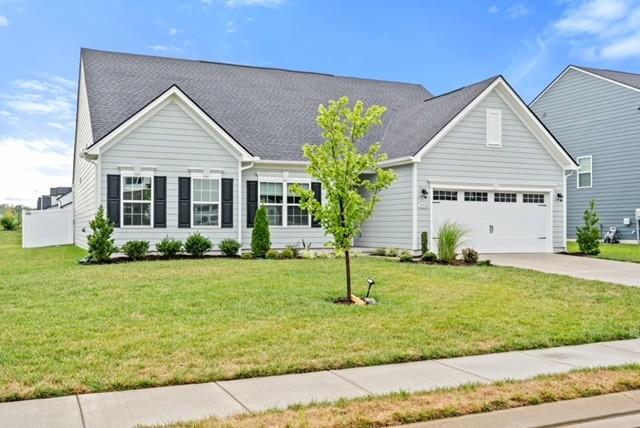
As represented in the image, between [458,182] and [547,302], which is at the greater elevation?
[458,182]

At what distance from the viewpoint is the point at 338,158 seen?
32.6ft

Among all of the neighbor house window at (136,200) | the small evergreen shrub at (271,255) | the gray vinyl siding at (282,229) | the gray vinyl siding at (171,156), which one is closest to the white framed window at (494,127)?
the gray vinyl siding at (282,229)

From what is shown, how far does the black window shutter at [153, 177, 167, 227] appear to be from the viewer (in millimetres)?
17289

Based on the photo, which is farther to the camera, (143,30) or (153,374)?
(143,30)

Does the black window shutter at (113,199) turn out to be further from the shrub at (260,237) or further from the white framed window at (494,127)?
the white framed window at (494,127)

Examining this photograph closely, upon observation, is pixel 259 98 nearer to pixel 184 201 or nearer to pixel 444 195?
pixel 184 201

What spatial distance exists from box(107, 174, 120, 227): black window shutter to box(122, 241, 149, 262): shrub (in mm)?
1265

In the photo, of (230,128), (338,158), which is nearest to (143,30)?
(230,128)

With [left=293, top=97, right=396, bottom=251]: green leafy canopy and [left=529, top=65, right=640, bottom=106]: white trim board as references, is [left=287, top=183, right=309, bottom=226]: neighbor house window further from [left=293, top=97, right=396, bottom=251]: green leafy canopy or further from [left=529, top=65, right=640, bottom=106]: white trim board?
[left=529, top=65, right=640, bottom=106]: white trim board

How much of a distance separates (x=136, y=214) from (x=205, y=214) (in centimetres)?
212

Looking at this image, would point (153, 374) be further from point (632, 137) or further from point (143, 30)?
point (632, 137)

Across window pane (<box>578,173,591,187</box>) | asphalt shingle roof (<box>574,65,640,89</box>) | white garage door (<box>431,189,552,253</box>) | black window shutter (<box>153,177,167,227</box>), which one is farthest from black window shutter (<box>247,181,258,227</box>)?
asphalt shingle roof (<box>574,65,640,89</box>)

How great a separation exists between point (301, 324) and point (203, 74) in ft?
59.7

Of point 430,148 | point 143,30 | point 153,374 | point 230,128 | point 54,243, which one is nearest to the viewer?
point 153,374
